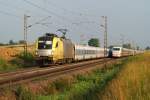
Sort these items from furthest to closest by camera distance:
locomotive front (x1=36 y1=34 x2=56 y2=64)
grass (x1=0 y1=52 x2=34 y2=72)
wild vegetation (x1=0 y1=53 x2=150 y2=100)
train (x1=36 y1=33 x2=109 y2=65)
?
train (x1=36 y1=33 x2=109 y2=65) < locomotive front (x1=36 y1=34 x2=56 y2=64) < grass (x1=0 y1=52 x2=34 y2=72) < wild vegetation (x1=0 y1=53 x2=150 y2=100)

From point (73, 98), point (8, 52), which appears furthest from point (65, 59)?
point (73, 98)

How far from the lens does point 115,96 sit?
38.7 feet

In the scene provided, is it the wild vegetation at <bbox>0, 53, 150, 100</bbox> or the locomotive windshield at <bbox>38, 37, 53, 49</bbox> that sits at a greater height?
the locomotive windshield at <bbox>38, 37, 53, 49</bbox>

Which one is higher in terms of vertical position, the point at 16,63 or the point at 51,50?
the point at 51,50

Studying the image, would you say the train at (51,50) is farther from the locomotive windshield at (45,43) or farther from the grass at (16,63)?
the grass at (16,63)

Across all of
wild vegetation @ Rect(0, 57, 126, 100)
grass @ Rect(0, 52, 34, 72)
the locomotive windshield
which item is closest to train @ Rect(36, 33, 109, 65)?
the locomotive windshield

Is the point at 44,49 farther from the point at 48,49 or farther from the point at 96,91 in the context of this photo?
the point at 96,91

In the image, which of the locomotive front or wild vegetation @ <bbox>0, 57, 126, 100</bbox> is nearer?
wild vegetation @ <bbox>0, 57, 126, 100</bbox>

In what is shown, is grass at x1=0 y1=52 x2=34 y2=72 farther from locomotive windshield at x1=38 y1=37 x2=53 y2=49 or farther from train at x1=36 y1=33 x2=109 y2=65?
locomotive windshield at x1=38 y1=37 x2=53 y2=49

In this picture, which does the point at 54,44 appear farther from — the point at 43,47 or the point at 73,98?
the point at 73,98

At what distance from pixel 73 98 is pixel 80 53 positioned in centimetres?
4771

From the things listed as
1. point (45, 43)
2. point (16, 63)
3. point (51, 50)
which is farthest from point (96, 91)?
point (16, 63)

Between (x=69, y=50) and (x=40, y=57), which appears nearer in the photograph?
(x=40, y=57)

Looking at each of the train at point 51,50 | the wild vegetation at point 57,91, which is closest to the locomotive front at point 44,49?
the train at point 51,50
